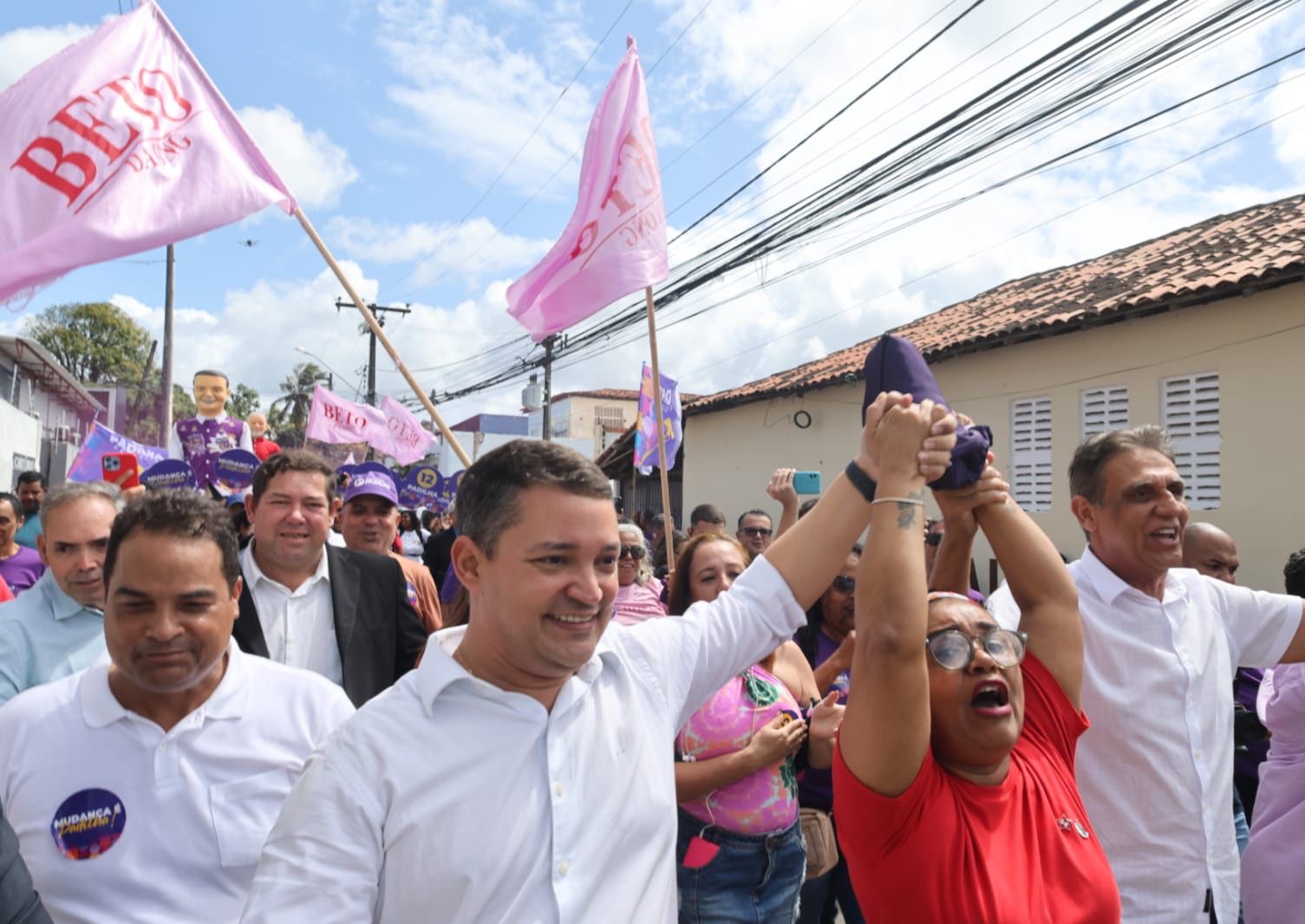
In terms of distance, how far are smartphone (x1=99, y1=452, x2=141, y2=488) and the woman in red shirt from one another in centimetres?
528

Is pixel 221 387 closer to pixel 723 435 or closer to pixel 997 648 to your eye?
pixel 997 648

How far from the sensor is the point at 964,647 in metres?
1.93

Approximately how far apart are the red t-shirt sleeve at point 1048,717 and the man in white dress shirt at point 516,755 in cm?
66

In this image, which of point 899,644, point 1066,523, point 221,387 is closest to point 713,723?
point 899,644

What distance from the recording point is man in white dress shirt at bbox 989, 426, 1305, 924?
2.57 meters

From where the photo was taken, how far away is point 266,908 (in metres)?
1.37

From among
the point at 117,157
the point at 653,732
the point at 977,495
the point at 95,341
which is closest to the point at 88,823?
the point at 653,732

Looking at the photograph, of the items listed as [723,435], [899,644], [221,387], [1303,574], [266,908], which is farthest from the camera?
[723,435]

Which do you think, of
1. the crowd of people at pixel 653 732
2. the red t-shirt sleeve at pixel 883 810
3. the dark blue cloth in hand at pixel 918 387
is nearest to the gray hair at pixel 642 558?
the crowd of people at pixel 653 732

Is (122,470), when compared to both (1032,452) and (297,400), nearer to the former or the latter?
(1032,452)

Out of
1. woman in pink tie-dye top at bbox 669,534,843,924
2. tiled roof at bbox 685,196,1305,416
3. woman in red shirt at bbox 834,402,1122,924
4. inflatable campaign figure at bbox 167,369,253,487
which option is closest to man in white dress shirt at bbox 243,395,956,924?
woman in red shirt at bbox 834,402,1122,924

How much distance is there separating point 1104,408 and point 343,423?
8.77m

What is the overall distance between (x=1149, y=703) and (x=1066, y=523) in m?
9.34

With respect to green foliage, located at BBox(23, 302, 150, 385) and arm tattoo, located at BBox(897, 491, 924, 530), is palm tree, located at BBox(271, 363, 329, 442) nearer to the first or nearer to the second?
green foliage, located at BBox(23, 302, 150, 385)
